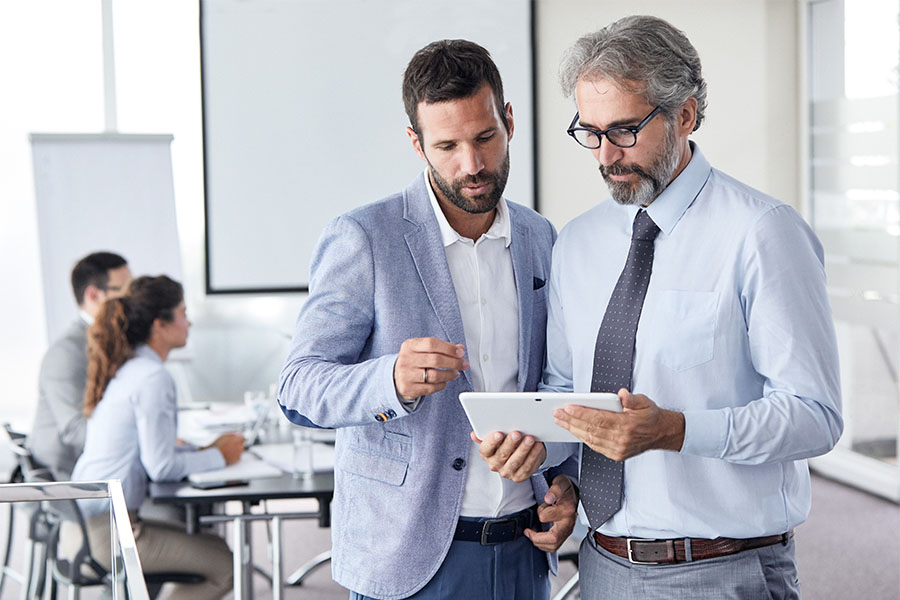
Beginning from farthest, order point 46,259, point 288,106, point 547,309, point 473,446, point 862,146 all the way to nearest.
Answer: point 288,106, point 862,146, point 46,259, point 547,309, point 473,446

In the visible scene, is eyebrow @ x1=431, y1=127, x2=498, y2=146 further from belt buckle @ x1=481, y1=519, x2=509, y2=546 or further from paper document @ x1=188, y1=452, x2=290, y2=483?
paper document @ x1=188, y1=452, x2=290, y2=483

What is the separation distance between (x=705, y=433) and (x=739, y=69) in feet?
16.3

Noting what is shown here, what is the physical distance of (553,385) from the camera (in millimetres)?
1846

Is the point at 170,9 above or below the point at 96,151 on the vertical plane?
above

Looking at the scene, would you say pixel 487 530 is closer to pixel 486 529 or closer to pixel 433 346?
pixel 486 529

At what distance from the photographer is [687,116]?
1.71 meters

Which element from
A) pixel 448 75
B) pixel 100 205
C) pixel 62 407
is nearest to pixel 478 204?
pixel 448 75

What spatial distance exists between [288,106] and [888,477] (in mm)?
4027

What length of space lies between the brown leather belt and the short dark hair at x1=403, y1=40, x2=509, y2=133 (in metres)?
0.84

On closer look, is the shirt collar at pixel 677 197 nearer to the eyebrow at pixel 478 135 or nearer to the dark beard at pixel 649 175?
the dark beard at pixel 649 175

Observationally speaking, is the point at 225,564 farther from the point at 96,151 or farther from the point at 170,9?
the point at 170,9

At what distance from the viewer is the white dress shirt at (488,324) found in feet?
5.88

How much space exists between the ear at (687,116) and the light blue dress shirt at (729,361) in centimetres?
5

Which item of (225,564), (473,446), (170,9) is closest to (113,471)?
(225,564)
